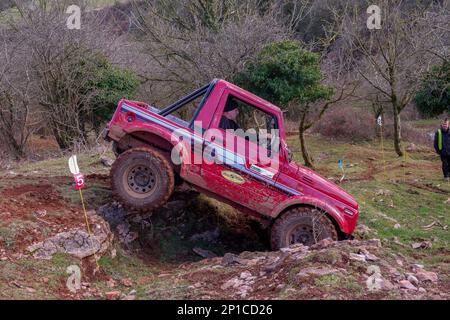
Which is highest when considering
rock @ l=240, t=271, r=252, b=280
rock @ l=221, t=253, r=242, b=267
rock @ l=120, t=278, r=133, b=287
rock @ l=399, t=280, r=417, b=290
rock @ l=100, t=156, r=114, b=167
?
rock @ l=100, t=156, r=114, b=167

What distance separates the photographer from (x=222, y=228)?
9352mm

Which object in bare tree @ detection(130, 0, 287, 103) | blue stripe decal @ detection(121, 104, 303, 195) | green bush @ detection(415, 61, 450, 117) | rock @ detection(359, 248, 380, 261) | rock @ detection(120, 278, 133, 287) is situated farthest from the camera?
green bush @ detection(415, 61, 450, 117)

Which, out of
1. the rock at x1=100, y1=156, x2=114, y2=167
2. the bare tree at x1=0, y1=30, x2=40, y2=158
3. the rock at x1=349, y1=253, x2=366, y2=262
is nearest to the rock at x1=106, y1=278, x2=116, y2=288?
the rock at x1=349, y1=253, x2=366, y2=262

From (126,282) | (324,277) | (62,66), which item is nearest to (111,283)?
(126,282)

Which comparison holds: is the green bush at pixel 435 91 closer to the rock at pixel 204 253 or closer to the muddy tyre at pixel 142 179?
the rock at pixel 204 253

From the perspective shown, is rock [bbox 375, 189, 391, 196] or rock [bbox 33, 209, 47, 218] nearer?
rock [bbox 33, 209, 47, 218]

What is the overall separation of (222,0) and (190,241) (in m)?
14.6

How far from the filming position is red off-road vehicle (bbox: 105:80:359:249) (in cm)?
812

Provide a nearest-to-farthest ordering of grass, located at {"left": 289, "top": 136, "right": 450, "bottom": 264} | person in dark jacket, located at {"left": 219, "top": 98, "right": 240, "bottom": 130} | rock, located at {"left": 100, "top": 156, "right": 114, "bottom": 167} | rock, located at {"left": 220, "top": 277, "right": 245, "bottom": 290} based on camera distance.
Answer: rock, located at {"left": 220, "top": 277, "right": 245, "bottom": 290}, person in dark jacket, located at {"left": 219, "top": 98, "right": 240, "bottom": 130}, grass, located at {"left": 289, "top": 136, "right": 450, "bottom": 264}, rock, located at {"left": 100, "top": 156, "right": 114, "bottom": 167}

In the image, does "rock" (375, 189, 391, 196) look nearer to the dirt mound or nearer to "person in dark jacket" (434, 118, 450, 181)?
"person in dark jacket" (434, 118, 450, 181)

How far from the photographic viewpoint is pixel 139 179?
835cm

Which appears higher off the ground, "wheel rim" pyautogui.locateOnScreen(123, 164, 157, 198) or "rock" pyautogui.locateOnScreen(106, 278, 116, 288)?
"wheel rim" pyautogui.locateOnScreen(123, 164, 157, 198)

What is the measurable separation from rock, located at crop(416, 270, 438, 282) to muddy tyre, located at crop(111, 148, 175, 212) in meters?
3.57

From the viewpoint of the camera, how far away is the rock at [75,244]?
6.82 meters
